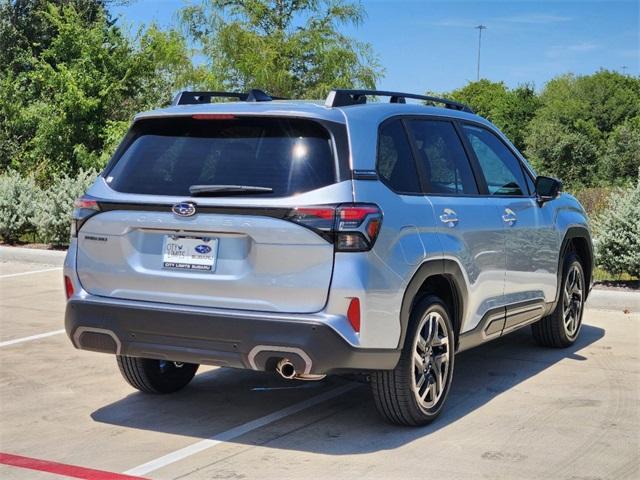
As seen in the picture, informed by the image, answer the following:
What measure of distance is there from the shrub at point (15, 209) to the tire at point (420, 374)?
10188 mm

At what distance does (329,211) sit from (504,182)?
2.39 m

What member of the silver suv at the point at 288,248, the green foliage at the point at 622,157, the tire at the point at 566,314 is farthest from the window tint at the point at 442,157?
the green foliage at the point at 622,157

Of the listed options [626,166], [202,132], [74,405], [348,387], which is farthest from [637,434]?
[626,166]

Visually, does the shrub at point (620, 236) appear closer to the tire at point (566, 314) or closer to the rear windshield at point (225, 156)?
the tire at point (566, 314)

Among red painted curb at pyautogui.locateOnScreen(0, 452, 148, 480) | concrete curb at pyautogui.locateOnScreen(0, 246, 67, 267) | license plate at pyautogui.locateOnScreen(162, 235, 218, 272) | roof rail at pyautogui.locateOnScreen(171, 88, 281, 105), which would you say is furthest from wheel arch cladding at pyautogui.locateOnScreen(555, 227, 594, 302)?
concrete curb at pyautogui.locateOnScreen(0, 246, 67, 267)

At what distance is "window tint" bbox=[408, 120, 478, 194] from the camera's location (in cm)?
606

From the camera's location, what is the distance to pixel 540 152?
62.3 metres

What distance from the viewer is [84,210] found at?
5.69 m

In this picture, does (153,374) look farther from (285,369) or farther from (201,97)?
(201,97)

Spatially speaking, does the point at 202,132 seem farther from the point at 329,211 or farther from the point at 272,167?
the point at 329,211

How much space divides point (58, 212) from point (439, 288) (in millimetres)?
9680

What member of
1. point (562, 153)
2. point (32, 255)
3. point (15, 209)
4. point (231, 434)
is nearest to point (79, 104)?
point (15, 209)

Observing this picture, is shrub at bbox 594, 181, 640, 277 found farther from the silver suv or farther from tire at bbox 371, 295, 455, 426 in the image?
tire at bbox 371, 295, 455, 426

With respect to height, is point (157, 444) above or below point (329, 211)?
below
